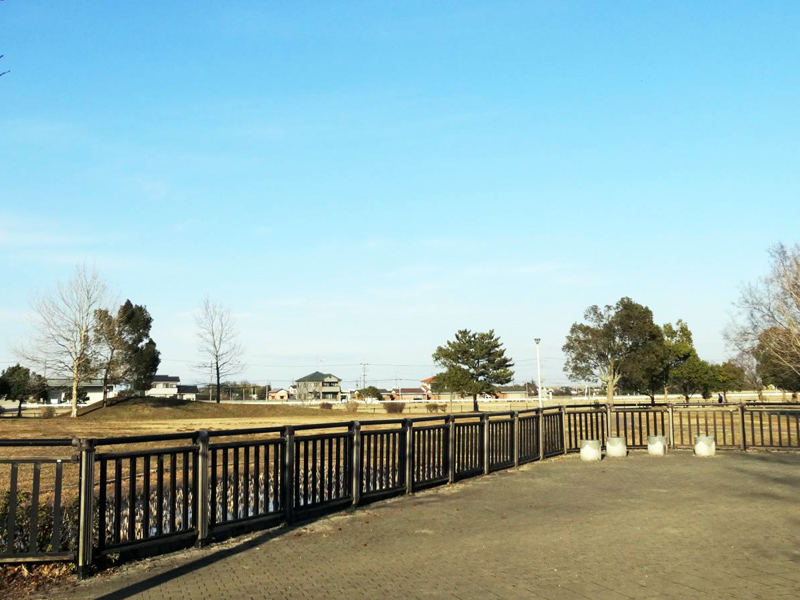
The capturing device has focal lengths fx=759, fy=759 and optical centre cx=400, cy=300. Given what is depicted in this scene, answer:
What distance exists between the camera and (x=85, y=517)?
22.0ft

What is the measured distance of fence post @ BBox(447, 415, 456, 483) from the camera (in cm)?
1280

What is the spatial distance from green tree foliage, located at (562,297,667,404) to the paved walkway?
58894mm

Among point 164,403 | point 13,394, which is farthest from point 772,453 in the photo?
point 13,394

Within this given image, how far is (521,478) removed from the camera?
542 inches

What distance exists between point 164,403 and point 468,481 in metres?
51.5

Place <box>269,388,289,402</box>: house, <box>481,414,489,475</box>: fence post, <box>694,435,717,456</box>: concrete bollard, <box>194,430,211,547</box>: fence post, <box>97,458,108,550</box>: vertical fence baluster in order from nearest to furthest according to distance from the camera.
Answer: <box>97,458,108,550</box>: vertical fence baluster → <box>194,430,211,547</box>: fence post → <box>481,414,489,475</box>: fence post → <box>694,435,717,456</box>: concrete bollard → <box>269,388,289,402</box>: house

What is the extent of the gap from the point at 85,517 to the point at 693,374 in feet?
249

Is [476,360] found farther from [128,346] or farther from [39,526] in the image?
[39,526]

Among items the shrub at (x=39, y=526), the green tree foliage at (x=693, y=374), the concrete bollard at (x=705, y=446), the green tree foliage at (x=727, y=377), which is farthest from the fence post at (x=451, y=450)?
the green tree foliage at (x=727, y=377)

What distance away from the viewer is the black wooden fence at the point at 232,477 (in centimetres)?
682

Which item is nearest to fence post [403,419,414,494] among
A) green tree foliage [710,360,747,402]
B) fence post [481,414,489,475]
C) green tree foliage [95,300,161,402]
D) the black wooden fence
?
the black wooden fence

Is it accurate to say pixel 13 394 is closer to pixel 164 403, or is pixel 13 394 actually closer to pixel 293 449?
pixel 164 403

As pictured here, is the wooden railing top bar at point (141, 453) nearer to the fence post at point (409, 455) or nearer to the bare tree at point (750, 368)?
the fence post at point (409, 455)

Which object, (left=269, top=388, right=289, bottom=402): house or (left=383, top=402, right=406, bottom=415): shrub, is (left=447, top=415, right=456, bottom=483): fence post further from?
(left=269, top=388, right=289, bottom=402): house
